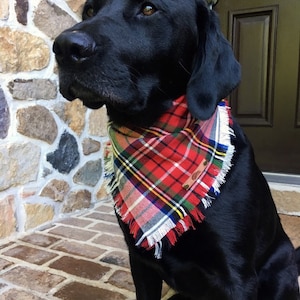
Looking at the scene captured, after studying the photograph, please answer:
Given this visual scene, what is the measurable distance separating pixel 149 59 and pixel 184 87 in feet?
0.43

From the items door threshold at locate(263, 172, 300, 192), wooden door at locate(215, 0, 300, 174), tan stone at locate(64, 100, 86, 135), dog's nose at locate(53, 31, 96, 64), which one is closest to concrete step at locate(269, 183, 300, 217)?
door threshold at locate(263, 172, 300, 192)

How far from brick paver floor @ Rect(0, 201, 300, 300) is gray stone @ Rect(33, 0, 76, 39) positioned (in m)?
0.90

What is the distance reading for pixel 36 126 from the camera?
1742mm

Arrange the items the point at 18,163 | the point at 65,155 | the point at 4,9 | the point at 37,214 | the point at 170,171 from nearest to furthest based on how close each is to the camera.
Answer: the point at 170,171, the point at 4,9, the point at 18,163, the point at 37,214, the point at 65,155

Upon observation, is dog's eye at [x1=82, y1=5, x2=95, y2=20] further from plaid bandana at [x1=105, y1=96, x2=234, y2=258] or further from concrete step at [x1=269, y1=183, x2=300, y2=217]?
concrete step at [x1=269, y1=183, x2=300, y2=217]

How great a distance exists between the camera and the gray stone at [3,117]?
1.58m

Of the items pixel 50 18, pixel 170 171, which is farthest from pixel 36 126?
pixel 170 171

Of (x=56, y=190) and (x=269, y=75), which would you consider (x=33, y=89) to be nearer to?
(x=56, y=190)

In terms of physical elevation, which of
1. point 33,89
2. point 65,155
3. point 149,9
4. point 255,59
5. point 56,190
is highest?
point 149,9

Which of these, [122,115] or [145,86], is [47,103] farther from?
[145,86]

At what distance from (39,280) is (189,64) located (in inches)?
35.1

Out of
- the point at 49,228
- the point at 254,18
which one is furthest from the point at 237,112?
the point at 49,228

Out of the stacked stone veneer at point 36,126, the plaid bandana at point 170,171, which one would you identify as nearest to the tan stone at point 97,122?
the stacked stone veneer at point 36,126

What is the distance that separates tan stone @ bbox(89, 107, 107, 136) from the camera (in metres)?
2.09
